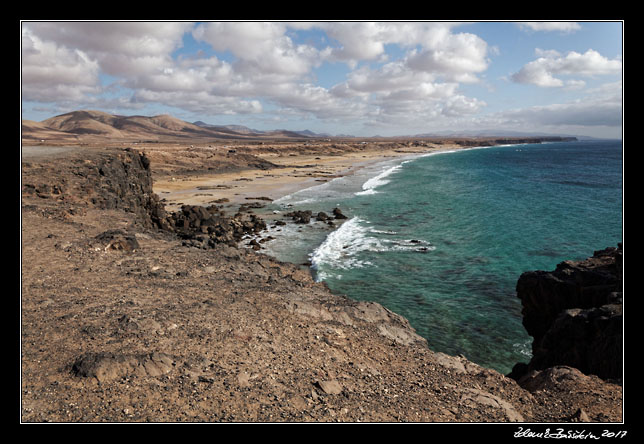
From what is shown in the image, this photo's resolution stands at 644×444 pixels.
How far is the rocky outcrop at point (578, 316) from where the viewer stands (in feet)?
32.7

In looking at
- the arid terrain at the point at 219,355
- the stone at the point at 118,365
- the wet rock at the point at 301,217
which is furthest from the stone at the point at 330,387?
the wet rock at the point at 301,217

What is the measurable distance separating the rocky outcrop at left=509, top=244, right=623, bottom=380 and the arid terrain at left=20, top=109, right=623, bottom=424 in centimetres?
166

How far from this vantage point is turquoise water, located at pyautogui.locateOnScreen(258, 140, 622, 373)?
17.6m

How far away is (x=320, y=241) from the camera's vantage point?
30000mm

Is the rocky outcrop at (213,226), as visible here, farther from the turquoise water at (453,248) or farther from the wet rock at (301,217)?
the wet rock at (301,217)

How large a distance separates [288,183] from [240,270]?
170ft

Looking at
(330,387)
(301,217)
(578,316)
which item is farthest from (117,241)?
(301,217)

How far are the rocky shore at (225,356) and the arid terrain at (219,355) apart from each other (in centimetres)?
3

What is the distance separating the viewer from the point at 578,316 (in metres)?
11.4

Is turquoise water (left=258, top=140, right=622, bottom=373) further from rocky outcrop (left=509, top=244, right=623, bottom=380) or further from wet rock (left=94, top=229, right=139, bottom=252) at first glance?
wet rock (left=94, top=229, right=139, bottom=252)

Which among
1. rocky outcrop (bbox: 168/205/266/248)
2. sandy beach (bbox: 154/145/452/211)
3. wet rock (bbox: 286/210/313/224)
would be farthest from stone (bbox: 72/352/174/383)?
sandy beach (bbox: 154/145/452/211)

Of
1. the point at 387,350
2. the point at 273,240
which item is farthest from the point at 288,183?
the point at 387,350

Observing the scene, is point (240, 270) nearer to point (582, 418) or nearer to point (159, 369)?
point (159, 369)

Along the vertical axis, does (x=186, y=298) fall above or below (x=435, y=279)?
above
